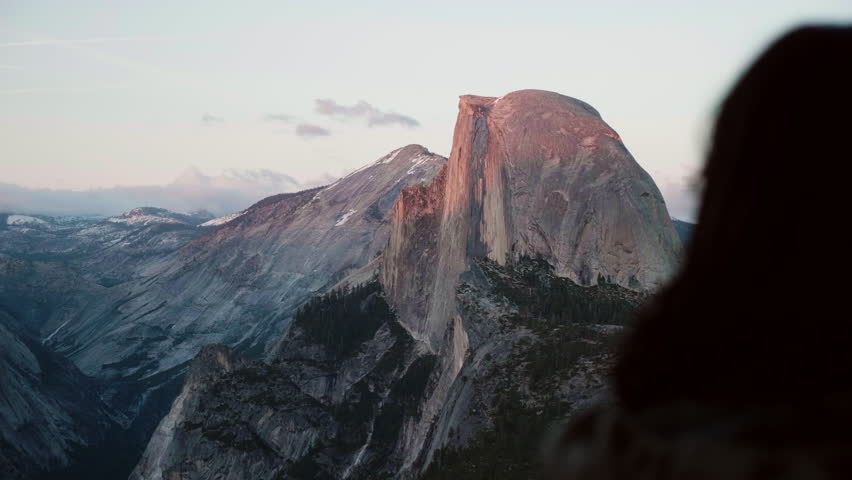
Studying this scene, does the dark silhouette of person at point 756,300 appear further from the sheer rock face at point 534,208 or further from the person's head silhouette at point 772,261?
the sheer rock face at point 534,208

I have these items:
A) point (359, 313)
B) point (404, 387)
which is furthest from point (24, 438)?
point (404, 387)

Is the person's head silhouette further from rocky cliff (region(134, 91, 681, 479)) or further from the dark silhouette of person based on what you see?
rocky cliff (region(134, 91, 681, 479))

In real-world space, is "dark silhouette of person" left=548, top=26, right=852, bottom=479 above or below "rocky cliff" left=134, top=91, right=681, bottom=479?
above

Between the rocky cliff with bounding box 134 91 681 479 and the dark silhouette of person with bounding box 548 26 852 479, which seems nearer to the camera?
the dark silhouette of person with bounding box 548 26 852 479

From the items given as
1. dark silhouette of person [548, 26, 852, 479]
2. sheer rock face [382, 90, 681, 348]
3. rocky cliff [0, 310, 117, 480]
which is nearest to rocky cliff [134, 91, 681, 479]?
sheer rock face [382, 90, 681, 348]

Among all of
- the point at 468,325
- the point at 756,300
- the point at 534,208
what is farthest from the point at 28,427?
the point at 756,300

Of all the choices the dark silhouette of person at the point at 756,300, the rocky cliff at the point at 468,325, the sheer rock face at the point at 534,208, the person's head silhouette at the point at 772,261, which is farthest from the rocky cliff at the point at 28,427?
the person's head silhouette at the point at 772,261
